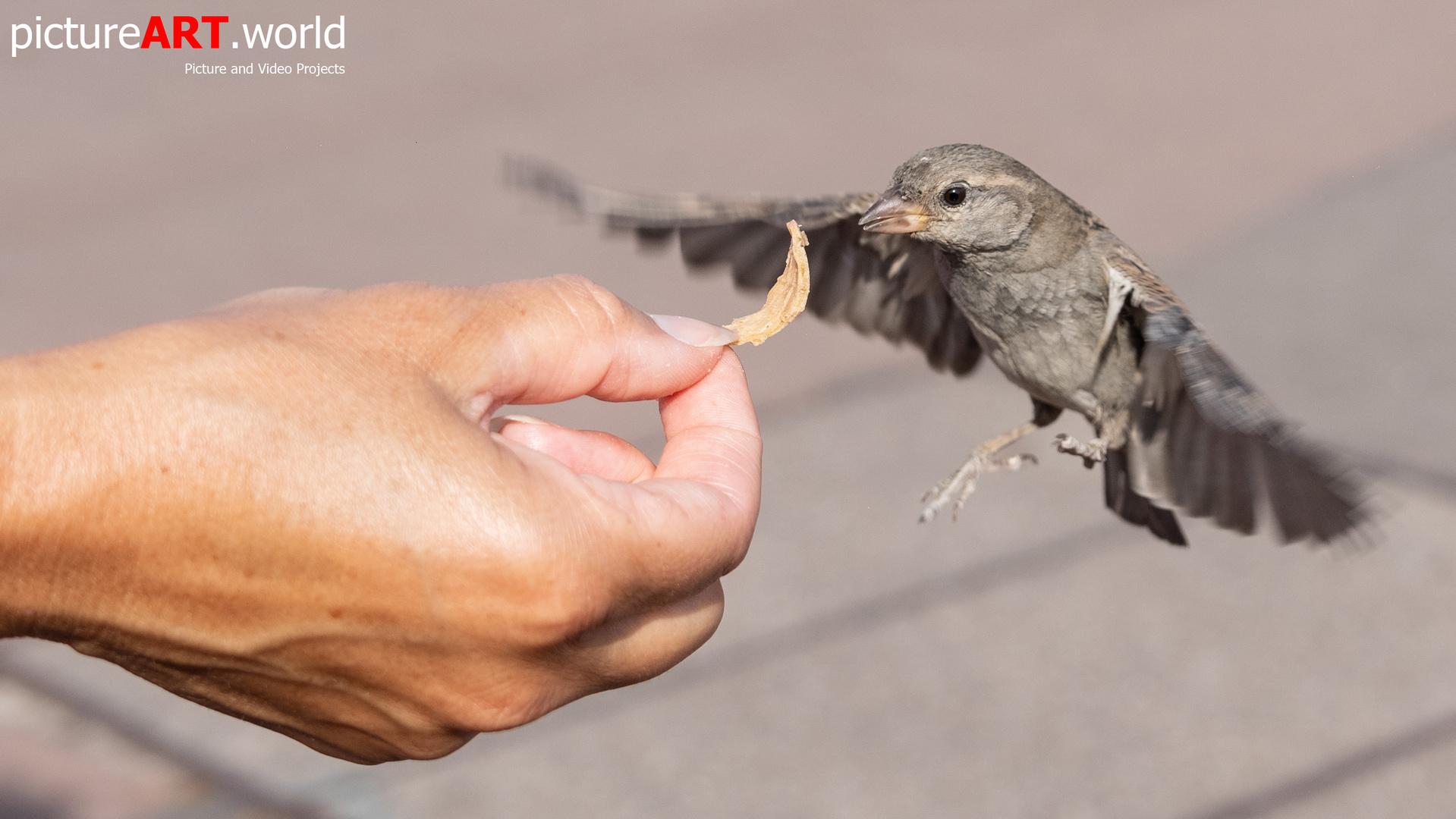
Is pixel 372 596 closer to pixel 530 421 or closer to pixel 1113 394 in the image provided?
pixel 530 421

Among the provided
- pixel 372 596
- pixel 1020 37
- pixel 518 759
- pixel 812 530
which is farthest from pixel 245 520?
pixel 1020 37

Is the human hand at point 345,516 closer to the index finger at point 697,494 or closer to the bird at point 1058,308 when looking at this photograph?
the index finger at point 697,494

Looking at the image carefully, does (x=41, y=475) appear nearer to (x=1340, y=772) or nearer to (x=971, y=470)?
(x=971, y=470)

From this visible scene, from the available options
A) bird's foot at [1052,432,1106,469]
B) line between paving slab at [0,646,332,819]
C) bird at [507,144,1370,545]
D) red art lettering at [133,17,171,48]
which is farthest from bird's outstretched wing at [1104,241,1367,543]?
red art lettering at [133,17,171,48]

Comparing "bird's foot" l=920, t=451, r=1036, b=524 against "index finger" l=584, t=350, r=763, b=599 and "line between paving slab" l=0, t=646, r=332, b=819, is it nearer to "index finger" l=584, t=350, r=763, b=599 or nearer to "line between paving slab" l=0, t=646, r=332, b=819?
"index finger" l=584, t=350, r=763, b=599

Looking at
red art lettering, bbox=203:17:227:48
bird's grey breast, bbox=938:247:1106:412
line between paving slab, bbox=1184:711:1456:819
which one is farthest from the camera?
red art lettering, bbox=203:17:227:48

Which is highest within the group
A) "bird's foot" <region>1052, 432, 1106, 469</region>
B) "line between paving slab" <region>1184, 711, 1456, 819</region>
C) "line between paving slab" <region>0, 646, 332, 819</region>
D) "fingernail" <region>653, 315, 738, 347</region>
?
"fingernail" <region>653, 315, 738, 347</region>

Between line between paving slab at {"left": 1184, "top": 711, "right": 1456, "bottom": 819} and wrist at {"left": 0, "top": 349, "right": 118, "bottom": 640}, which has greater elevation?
wrist at {"left": 0, "top": 349, "right": 118, "bottom": 640}

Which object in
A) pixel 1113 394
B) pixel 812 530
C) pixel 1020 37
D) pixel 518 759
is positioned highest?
pixel 1020 37
